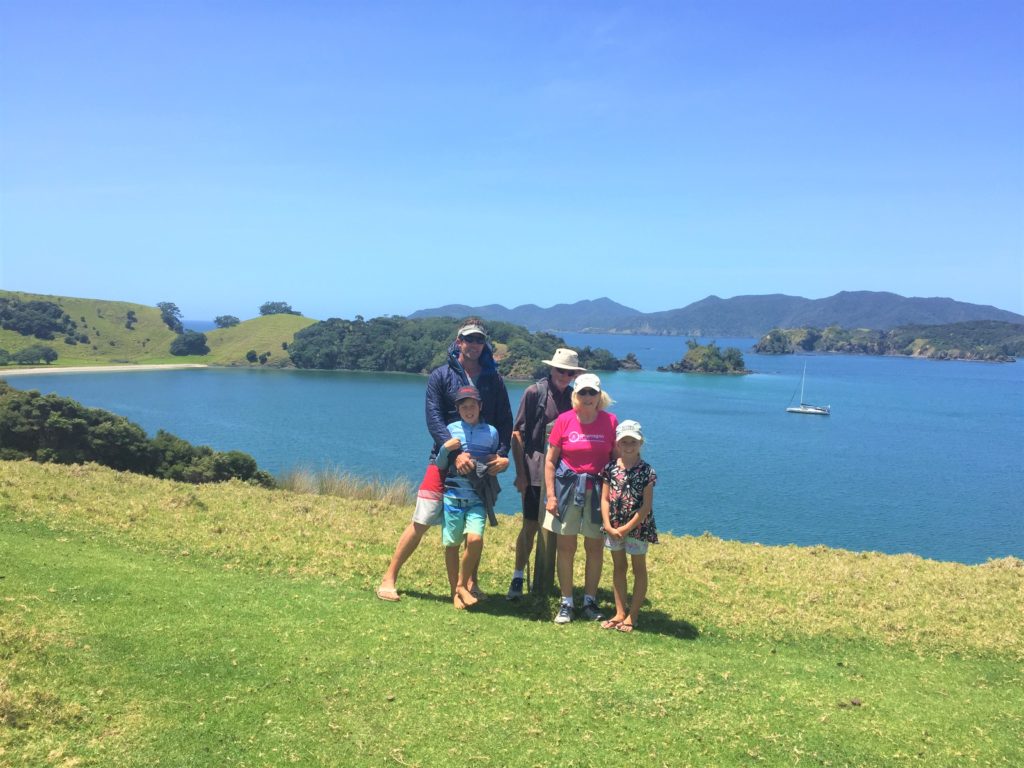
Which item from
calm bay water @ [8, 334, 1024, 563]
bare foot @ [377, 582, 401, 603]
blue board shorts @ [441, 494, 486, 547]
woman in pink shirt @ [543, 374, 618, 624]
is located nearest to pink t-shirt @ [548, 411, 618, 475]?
woman in pink shirt @ [543, 374, 618, 624]

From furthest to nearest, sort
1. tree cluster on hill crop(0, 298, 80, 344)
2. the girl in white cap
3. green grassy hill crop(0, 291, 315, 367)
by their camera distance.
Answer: green grassy hill crop(0, 291, 315, 367) → tree cluster on hill crop(0, 298, 80, 344) → the girl in white cap

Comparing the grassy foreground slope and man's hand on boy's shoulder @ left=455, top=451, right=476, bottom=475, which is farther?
man's hand on boy's shoulder @ left=455, top=451, right=476, bottom=475

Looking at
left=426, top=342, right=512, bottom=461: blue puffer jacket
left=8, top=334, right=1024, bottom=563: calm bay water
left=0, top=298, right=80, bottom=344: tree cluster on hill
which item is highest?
left=0, top=298, right=80, bottom=344: tree cluster on hill

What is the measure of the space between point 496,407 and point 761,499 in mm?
34255

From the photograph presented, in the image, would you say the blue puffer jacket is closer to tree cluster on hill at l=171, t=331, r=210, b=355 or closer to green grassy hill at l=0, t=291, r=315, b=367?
green grassy hill at l=0, t=291, r=315, b=367

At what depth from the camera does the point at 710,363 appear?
156m

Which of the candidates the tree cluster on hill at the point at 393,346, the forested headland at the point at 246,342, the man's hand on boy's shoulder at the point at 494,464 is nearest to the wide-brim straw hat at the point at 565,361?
the man's hand on boy's shoulder at the point at 494,464

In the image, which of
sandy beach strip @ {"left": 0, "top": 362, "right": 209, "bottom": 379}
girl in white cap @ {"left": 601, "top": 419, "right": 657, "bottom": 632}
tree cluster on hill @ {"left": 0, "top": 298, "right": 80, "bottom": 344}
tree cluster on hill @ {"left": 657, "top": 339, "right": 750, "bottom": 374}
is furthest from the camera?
tree cluster on hill @ {"left": 657, "top": 339, "right": 750, "bottom": 374}

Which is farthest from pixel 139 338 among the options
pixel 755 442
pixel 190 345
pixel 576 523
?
pixel 576 523

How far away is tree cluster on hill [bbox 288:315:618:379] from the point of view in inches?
5502

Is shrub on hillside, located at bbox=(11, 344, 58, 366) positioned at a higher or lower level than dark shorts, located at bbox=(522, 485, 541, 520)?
lower

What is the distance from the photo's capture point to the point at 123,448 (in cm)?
2948

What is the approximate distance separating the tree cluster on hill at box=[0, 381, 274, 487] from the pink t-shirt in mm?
23987

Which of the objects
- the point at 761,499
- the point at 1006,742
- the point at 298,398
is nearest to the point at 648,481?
the point at 1006,742
